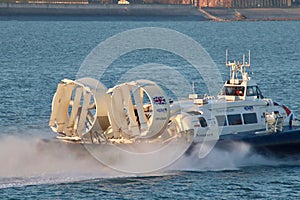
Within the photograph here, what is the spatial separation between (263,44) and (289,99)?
233 ft

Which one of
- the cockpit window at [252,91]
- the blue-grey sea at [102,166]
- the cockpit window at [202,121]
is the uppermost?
the cockpit window at [252,91]

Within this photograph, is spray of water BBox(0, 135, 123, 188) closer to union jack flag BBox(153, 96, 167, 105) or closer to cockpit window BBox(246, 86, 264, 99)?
union jack flag BBox(153, 96, 167, 105)

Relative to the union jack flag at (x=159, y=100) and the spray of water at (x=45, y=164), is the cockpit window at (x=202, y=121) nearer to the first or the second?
the union jack flag at (x=159, y=100)

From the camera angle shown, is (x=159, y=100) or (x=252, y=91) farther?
(x=252, y=91)

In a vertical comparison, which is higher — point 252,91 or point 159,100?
point 159,100

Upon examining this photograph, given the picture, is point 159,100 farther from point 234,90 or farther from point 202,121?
point 234,90

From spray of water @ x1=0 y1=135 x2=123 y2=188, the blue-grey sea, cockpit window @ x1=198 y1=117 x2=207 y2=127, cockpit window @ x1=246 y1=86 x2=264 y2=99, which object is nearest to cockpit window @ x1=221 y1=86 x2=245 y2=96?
cockpit window @ x1=246 y1=86 x2=264 y2=99

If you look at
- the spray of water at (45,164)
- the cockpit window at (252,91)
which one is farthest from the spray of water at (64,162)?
the cockpit window at (252,91)

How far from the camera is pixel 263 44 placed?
132 metres

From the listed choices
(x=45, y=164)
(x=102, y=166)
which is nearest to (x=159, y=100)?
(x=102, y=166)

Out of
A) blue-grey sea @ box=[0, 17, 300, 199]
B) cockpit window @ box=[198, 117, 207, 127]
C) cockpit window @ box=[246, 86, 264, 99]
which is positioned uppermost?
cockpit window @ box=[246, 86, 264, 99]

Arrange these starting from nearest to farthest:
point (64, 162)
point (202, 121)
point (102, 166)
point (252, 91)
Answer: point (102, 166) → point (64, 162) → point (202, 121) → point (252, 91)

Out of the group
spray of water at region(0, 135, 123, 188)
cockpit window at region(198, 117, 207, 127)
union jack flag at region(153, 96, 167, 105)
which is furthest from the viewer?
cockpit window at region(198, 117, 207, 127)

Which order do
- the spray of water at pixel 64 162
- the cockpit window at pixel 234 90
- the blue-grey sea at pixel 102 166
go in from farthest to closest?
the cockpit window at pixel 234 90, the spray of water at pixel 64 162, the blue-grey sea at pixel 102 166
